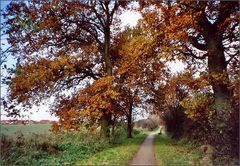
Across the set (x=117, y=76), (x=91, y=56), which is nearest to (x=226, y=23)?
(x=117, y=76)

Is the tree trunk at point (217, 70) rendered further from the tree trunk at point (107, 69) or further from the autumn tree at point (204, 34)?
the tree trunk at point (107, 69)

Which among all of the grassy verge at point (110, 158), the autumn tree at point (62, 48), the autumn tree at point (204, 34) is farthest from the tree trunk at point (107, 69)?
the autumn tree at point (204, 34)

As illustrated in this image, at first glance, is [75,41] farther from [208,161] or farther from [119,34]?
[208,161]

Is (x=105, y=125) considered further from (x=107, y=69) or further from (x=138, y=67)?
(x=138, y=67)

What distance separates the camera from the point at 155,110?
28.5 metres

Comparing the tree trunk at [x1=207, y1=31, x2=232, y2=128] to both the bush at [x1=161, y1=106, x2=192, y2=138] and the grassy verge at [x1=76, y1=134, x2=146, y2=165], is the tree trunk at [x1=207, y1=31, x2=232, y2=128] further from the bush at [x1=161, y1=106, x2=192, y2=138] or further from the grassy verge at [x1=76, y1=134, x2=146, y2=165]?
the bush at [x1=161, y1=106, x2=192, y2=138]

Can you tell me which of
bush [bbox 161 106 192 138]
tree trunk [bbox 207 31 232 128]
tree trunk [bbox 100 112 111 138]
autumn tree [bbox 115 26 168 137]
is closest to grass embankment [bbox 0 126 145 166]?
tree trunk [bbox 100 112 111 138]

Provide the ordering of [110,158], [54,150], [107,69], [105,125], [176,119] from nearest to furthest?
[110,158] → [54,150] → [105,125] → [107,69] → [176,119]

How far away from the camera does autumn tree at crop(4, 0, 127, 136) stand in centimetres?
2353

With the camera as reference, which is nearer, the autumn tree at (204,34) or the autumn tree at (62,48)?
the autumn tree at (204,34)

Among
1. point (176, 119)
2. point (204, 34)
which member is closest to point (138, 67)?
point (204, 34)

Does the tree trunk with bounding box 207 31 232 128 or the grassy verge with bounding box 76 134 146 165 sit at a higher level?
the tree trunk with bounding box 207 31 232 128

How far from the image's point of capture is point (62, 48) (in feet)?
87.6

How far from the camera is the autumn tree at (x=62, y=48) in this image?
2353 cm
